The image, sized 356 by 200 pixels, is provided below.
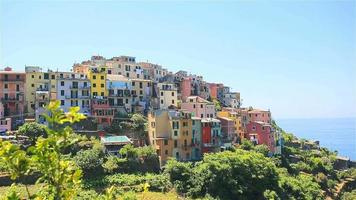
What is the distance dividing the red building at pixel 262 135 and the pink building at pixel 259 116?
11.0 ft

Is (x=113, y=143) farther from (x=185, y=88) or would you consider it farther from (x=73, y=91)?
(x=185, y=88)

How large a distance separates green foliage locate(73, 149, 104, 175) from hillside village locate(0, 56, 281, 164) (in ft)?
11.3

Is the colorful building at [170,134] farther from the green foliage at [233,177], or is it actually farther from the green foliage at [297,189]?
the green foliage at [297,189]

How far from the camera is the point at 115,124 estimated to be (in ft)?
141

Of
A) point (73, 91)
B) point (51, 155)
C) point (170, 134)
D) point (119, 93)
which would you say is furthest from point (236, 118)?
point (51, 155)

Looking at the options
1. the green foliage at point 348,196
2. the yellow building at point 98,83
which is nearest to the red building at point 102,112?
the yellow building at point 98,83

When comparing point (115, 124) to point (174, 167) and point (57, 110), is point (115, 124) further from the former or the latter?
point (57, 110)

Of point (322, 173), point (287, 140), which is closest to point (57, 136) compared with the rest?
point (322, 173)

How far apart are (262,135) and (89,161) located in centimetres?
2755

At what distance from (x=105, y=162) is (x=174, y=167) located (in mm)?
6715

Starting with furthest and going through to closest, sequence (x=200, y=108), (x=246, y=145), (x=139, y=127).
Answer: (x=200, y=108)
(x=246, y=145)
(x=139, y=127)

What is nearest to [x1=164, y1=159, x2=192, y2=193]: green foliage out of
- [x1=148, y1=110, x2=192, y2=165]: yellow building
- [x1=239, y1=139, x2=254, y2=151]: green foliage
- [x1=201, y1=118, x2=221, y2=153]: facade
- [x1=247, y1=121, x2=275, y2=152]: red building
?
[x1=148, y1=110, x2=192, y2=165]: yellow building

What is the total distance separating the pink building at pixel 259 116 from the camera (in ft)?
186

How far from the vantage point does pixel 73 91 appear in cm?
4362
